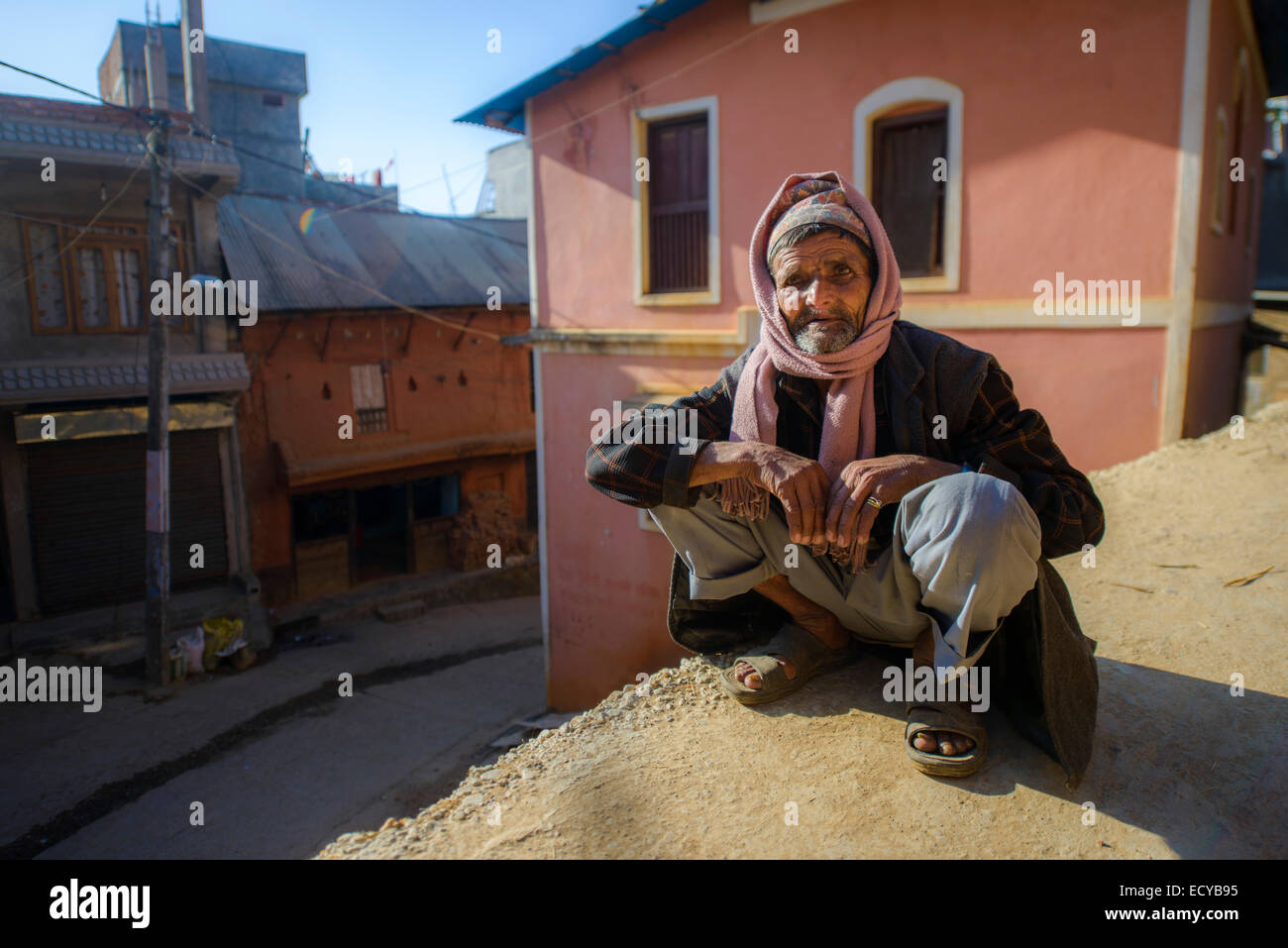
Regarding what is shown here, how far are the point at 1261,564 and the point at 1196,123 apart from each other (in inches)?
144

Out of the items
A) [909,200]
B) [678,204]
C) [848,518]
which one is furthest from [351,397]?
[848,518]

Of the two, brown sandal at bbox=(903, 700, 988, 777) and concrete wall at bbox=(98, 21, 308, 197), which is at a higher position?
concrete wall at bbox=(98, 21, 308, 197)

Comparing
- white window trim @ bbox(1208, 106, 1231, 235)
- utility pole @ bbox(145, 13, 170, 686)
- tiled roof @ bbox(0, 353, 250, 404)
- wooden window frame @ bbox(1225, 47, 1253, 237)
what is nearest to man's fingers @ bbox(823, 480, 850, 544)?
white window trim @ bbox(1208, 106, 1231, 235)

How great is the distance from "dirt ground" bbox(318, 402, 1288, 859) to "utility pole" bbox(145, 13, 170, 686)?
899 cm

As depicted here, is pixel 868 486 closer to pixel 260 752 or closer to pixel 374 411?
pixel 260 752

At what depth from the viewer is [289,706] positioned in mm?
10398

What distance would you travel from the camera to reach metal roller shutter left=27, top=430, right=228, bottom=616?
11.4 metres

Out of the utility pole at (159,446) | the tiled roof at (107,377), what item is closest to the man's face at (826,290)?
the utility pole at (159,446)

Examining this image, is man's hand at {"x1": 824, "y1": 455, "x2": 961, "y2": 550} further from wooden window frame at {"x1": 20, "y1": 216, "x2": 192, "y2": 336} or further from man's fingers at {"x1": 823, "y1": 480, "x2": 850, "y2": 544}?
wooden window frame at {"x1": 20, "y1": 216, "x2": 192, "y2": 336}

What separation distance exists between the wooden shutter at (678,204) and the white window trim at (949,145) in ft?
5.84

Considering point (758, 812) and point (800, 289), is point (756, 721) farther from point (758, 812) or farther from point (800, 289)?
point (800, 289)

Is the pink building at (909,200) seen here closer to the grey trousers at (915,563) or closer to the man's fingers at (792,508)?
the grey trousers at (915,563)

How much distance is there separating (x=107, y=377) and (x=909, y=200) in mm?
10223
